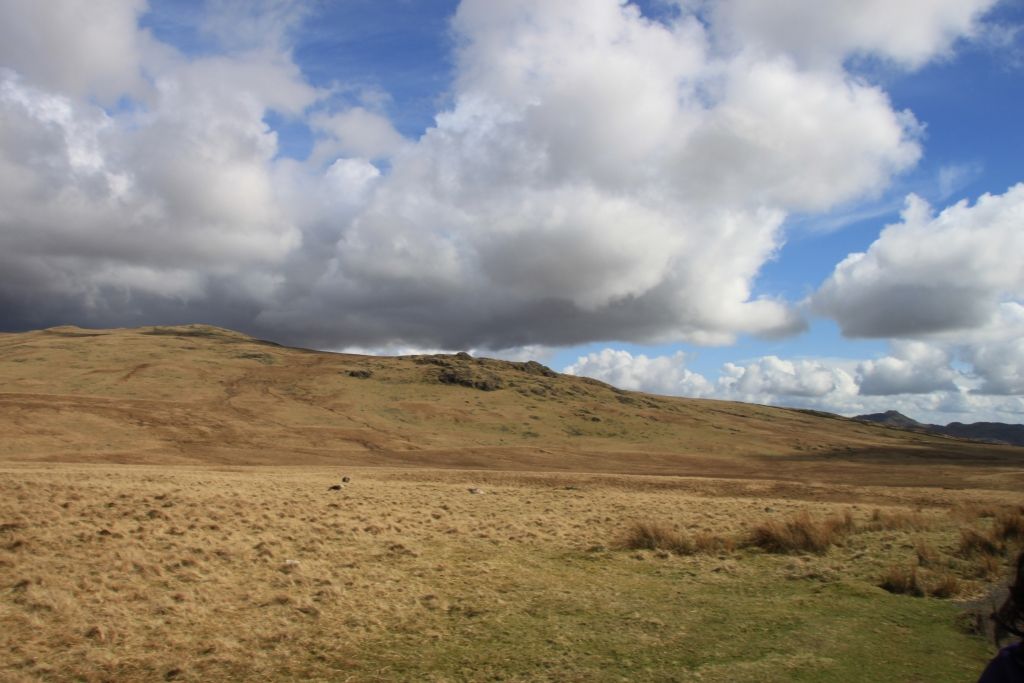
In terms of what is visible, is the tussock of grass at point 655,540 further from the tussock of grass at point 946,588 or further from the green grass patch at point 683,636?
the tussock of grass at point 946,588

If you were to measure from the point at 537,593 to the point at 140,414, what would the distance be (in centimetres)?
6652

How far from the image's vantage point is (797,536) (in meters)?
17.1

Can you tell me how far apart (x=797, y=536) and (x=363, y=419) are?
6961 cm

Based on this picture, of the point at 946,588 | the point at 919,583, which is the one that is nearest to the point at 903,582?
the point at 919,583

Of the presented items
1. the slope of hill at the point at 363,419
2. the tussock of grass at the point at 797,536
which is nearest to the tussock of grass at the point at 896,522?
the tussock of grass at the point at 797,536

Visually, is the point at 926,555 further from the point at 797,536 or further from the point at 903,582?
the point at 797,536

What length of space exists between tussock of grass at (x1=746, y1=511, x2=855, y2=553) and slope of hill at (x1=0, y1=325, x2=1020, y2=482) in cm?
3753

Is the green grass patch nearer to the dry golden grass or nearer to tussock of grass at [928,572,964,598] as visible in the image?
the dry golden grass

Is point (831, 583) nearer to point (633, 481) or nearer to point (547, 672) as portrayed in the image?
point (547, 672)

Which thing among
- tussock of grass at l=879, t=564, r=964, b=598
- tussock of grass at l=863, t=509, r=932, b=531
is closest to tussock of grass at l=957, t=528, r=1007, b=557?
tussock of grass at l=879, t=564, r=964, b=598

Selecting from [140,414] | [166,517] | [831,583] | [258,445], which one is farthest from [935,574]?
[140,414]

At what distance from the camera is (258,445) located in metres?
59.4

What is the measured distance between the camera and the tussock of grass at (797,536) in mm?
16875

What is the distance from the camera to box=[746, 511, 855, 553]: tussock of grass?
55.4 ft
